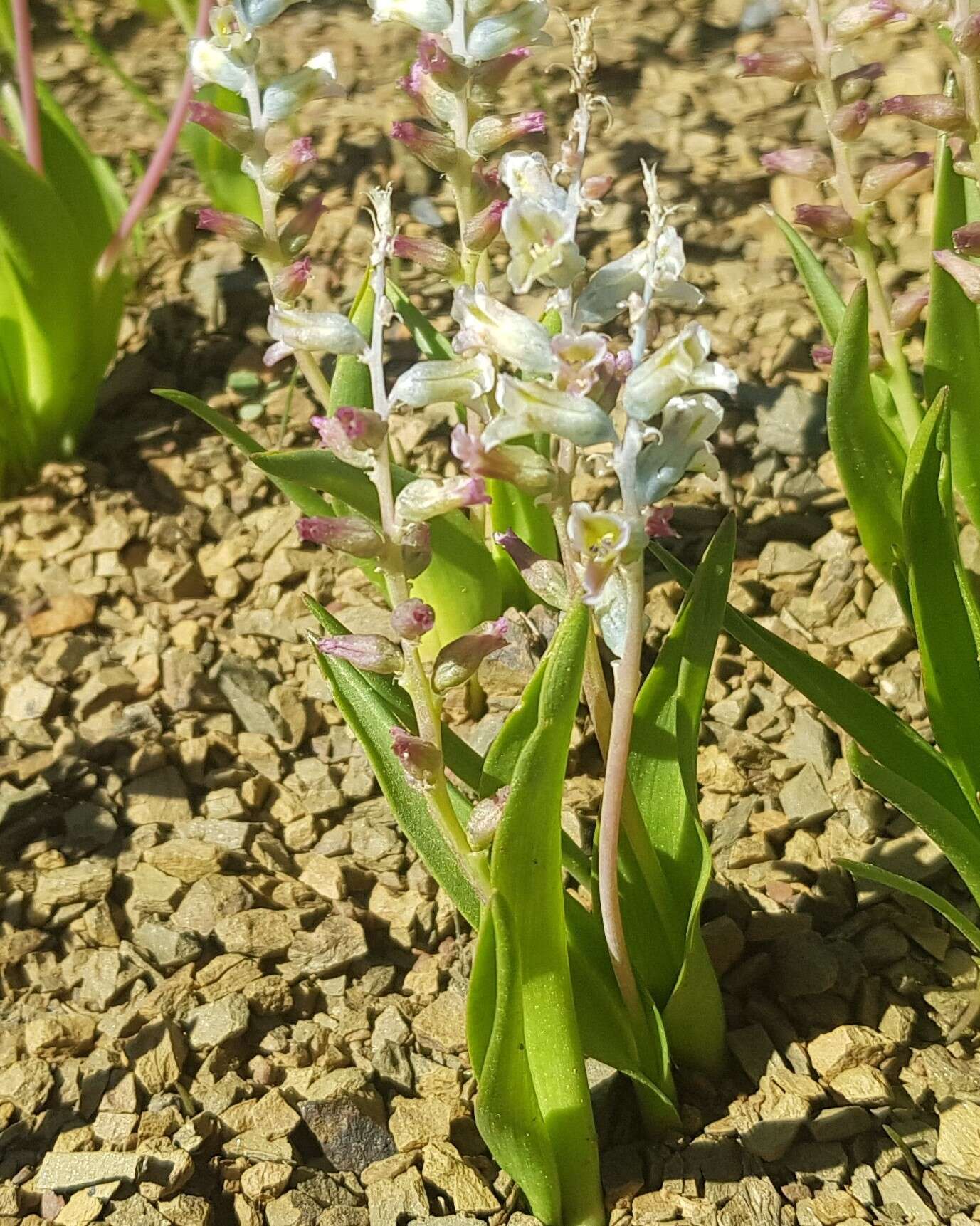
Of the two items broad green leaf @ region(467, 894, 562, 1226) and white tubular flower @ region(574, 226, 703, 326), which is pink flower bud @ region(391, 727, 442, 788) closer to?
broad green leaf @ region(467, 894, 562, 1226)

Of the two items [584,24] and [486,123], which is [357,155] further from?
[584,24]

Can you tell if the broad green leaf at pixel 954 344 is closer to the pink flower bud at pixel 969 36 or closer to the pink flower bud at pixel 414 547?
the pink flower bud at pixel 969 36

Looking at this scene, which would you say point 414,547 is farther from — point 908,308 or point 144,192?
point 144,192

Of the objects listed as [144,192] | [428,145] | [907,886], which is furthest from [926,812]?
[144,192]

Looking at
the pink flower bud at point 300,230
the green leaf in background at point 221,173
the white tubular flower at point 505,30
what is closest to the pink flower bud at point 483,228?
the white tubular flower at point 505,30

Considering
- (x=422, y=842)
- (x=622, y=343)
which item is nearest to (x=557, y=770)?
(x=422, y=842)
